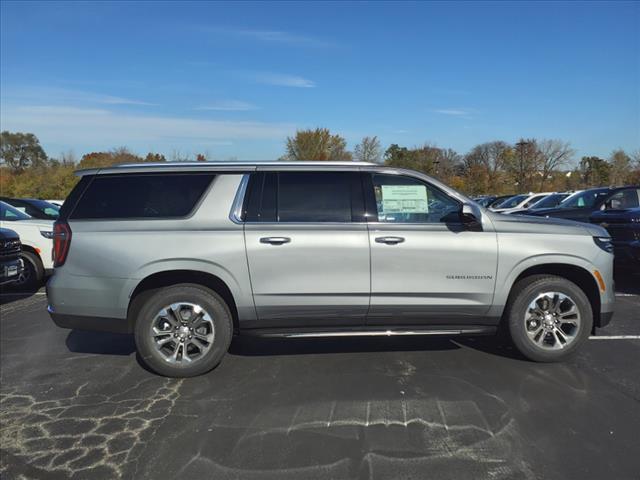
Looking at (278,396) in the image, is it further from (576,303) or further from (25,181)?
(25,181)

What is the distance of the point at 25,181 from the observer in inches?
1161

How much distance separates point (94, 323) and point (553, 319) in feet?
13.9

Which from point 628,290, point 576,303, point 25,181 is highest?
point 25,181

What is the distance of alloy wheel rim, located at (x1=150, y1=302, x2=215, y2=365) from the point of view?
13.4 ft

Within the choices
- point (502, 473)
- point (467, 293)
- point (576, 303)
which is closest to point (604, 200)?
point (576, 303)

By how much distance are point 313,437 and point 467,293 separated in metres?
1.95

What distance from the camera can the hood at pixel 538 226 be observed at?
4.22 metres

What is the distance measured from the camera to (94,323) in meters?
4.07

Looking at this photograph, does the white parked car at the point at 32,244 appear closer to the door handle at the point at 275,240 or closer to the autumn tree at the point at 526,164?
the door handle at the point at 275,240

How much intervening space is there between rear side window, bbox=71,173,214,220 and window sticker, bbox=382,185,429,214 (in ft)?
5.44

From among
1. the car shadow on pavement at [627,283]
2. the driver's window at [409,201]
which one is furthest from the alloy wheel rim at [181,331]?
the car shadow on pavement at [627,283]

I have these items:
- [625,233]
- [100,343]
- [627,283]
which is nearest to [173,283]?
[100,343]

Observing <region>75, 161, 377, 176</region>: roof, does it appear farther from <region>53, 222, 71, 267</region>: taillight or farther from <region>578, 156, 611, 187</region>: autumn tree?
<region>578, 156, 611, 187</region>: autumn tree

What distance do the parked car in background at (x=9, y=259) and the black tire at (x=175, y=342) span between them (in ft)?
13.3
